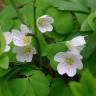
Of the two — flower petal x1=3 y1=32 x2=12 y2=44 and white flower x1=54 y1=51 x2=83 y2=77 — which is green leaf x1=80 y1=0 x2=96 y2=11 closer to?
white flower x1=54 y1=51 x2=83 y2=77

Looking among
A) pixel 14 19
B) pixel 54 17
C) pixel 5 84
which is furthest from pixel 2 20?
pixel 5 84

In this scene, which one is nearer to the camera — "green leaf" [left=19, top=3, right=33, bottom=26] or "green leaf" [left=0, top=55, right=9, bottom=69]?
"green leaf" [left=0, top=55, right=9, bottom=69]

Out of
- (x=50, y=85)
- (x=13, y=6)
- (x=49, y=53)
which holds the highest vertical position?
(x=13, y=6)

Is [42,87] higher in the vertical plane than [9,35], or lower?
lower

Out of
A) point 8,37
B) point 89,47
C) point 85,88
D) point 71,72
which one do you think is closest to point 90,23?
point 89,47

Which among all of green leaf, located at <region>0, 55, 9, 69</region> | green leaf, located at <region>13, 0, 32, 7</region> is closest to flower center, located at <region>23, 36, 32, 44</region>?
green leaf, located at <region>0, 55, 9, 69</region>

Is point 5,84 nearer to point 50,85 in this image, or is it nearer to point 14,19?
point 50,85

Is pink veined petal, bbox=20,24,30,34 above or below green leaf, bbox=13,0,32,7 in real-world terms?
below

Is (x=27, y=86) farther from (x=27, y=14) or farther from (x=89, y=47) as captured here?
(x=27, y=14)
